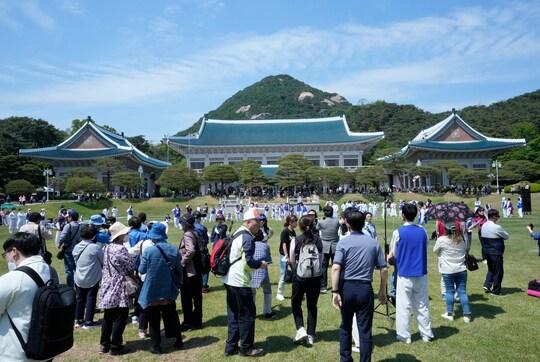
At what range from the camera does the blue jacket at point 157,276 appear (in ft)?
16.3

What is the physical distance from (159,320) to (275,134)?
50.0 metres

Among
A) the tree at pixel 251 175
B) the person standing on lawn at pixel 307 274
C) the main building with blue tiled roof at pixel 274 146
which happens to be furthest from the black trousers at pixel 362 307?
the main building with blue tiled roof at pixel 274 146

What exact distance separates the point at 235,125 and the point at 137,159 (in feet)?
49.1

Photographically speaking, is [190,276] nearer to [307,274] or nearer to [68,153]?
[307,274]

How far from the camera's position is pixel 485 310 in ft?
21.7

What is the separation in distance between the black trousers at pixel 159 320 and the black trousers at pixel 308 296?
1582mm

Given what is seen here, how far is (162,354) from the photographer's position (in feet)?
16.9

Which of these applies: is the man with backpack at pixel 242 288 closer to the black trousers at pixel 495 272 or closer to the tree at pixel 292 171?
the black trousers at pixel 495 272

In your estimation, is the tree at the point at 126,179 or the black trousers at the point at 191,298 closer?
the black trousers at the point at 191,298

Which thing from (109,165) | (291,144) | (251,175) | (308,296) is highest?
(291,144)

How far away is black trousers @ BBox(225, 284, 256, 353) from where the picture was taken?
16.2 ft

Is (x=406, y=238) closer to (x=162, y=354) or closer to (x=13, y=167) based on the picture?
(x=162, y=354)

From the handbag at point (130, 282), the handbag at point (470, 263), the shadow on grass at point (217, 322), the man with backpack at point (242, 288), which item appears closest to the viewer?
the man with backpack at point (242, 288)

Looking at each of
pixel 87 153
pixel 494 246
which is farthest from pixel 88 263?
pixel 87 153
